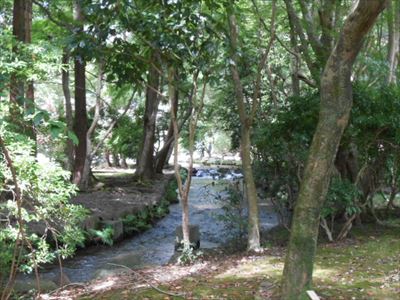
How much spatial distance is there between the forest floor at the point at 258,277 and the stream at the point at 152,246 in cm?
121

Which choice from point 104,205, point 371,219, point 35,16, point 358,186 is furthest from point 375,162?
point 35,16

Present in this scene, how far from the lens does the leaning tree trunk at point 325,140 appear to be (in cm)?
415

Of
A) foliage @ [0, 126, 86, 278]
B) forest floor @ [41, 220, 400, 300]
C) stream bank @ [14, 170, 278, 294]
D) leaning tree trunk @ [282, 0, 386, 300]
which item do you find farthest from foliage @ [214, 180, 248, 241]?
leaning tree trunk @ [282, 0, 386, 300]

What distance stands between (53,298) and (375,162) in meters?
6.03

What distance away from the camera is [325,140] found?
4.26m

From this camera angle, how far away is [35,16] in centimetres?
1512

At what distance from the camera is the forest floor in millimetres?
5543

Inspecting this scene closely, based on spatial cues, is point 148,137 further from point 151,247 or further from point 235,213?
point 235,213

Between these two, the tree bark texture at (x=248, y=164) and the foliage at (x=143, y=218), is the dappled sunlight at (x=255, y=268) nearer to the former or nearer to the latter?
the tree bark texture at (x=248, y=164)

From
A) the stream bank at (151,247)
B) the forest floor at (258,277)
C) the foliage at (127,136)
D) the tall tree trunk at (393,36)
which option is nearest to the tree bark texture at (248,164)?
the forest floor at (258,277)

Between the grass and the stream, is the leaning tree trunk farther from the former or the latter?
the stream

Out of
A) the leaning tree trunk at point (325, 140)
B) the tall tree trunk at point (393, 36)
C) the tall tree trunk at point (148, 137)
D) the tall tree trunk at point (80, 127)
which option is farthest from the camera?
the tall tree trunk at point (148, 137)

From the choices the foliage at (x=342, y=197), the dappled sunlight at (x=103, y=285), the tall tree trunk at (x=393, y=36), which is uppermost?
the tall tree trunk at (x=393, y=36)

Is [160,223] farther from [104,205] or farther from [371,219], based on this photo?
[371,219]
